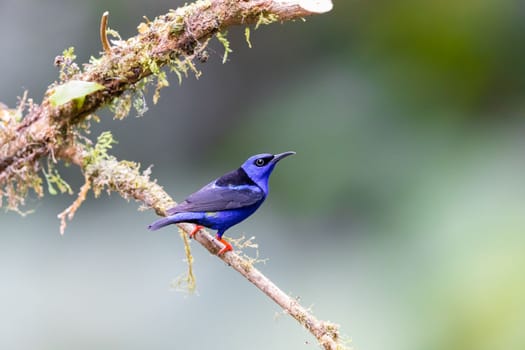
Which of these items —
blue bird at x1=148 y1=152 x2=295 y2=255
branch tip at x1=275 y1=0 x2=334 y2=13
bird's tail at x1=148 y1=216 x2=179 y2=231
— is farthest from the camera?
blue bird at x1=148 y1=152 x2=295 y2=255

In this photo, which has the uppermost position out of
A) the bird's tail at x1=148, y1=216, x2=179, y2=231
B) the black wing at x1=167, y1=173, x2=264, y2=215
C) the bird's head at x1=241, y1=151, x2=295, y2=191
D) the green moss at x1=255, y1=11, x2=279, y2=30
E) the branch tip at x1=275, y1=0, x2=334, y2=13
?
the green moss at x1=255, y1=11, x2=279, y2=30

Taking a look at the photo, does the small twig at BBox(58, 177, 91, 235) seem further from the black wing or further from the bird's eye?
the bird's eye

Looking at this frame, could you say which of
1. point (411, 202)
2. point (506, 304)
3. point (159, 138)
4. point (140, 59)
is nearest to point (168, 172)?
point (159, 138)

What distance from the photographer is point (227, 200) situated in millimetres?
2934

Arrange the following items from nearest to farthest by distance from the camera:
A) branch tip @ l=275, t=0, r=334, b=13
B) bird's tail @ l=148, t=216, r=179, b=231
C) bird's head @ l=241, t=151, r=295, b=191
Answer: branch tip @ l=275, t=0, r=334, b=13 → bird's tail @ l=148, t=216, r=179, b=231 → bird's head @ l=241, t=151, r=295, b=191

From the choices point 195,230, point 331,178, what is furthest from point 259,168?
point 331,178

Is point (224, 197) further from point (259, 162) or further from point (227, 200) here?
point (259, 162)

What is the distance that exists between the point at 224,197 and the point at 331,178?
2858 millimetres

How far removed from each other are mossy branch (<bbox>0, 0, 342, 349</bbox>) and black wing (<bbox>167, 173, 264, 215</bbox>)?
0.14 m

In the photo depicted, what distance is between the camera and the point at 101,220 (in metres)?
5.23

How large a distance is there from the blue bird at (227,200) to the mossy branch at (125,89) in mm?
115

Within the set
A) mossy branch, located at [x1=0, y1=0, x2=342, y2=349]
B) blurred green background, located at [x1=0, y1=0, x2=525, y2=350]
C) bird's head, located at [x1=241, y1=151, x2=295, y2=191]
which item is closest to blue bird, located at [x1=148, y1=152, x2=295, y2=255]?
bird's head, located at [x1=241, y1=151, x2=295, y2=191]

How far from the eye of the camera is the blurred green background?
4.77 m

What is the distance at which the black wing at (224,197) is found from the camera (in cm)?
283
